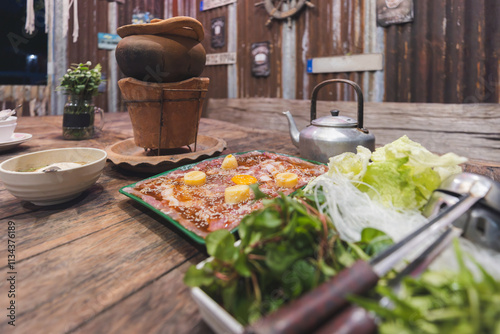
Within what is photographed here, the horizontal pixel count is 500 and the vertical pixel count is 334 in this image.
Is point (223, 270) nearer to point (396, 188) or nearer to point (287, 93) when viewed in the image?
point (396, 188)

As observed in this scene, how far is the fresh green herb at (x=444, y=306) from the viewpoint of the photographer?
14.6 inches

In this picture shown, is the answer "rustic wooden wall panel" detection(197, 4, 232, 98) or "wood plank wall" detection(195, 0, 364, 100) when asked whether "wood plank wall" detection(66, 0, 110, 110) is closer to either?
"rustic wooden wall panel" detection(197, 4, 232, 98)

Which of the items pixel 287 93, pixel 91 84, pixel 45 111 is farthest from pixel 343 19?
pixel 45 111

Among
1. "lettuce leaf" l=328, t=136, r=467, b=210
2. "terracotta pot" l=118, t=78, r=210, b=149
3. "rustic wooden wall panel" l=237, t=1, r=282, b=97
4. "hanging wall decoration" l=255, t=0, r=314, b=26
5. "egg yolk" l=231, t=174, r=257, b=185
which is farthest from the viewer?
"rustic wooden wall panel" l=237, t=1, r=282, b=97

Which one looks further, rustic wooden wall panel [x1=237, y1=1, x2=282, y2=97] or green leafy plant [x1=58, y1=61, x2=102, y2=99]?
rustic wooden wall panel [x1=237, y1=1, x2=282, y2=97]

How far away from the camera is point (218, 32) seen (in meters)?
5.07

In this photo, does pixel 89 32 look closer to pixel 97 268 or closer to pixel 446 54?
pixel 446 54

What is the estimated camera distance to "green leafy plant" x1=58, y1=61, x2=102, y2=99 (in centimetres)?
221

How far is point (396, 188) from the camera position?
871mm

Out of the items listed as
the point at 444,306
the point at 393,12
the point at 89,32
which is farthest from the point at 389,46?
the point at 89,32

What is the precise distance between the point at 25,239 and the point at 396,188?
1169mm

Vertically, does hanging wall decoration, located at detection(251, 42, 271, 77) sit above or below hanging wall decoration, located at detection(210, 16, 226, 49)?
below

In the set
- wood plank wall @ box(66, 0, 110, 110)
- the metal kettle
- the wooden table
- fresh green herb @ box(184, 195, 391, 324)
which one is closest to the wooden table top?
the wooden table

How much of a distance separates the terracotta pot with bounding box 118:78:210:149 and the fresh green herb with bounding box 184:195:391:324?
1219mm
